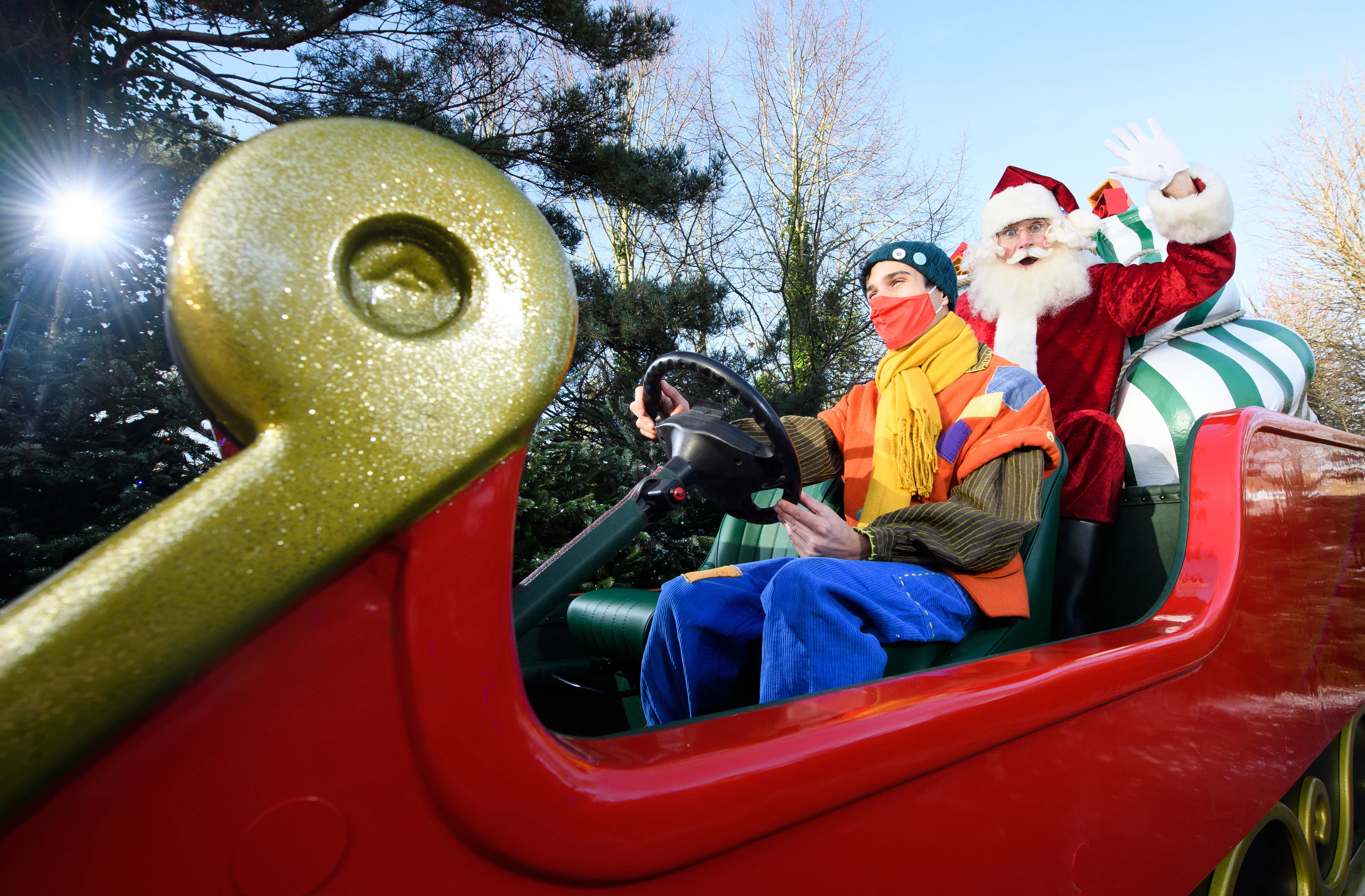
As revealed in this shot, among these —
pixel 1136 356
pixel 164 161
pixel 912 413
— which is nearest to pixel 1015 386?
→ pixel 912 413

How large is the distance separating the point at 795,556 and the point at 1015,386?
80cm

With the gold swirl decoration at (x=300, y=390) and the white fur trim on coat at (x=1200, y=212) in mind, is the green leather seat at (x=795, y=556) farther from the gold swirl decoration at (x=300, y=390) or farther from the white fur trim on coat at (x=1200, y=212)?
the white fur trim on coat at (x=1200, y=212)

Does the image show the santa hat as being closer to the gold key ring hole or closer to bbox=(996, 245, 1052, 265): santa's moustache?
bbox=(996, 245, 1052, 265): santa's moustache

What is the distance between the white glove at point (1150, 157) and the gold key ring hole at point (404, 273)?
2895 mm

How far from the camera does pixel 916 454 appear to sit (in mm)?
1665

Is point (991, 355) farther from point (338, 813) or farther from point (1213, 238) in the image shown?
point (338, 813)

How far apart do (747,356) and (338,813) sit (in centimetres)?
800

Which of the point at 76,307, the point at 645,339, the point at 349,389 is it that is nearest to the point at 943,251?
the point at 349,389

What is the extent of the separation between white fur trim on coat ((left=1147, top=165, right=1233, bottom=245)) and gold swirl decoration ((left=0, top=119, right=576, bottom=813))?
2778 millimetres

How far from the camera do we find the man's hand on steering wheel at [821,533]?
136 centimetres

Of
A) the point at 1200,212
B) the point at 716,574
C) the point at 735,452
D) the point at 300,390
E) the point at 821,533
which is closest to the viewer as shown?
the point at 300,390

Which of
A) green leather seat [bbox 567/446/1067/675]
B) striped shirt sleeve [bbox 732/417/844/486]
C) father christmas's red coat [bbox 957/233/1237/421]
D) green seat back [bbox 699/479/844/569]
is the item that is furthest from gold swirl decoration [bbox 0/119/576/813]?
father christmas's red coat [bbox 957/233/1237/421]

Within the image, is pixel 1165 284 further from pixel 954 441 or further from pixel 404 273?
pixel 404 273

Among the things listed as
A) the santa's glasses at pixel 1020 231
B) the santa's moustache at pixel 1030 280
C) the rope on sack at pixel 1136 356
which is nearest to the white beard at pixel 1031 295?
the santa's moustache at pixel 1030 280
